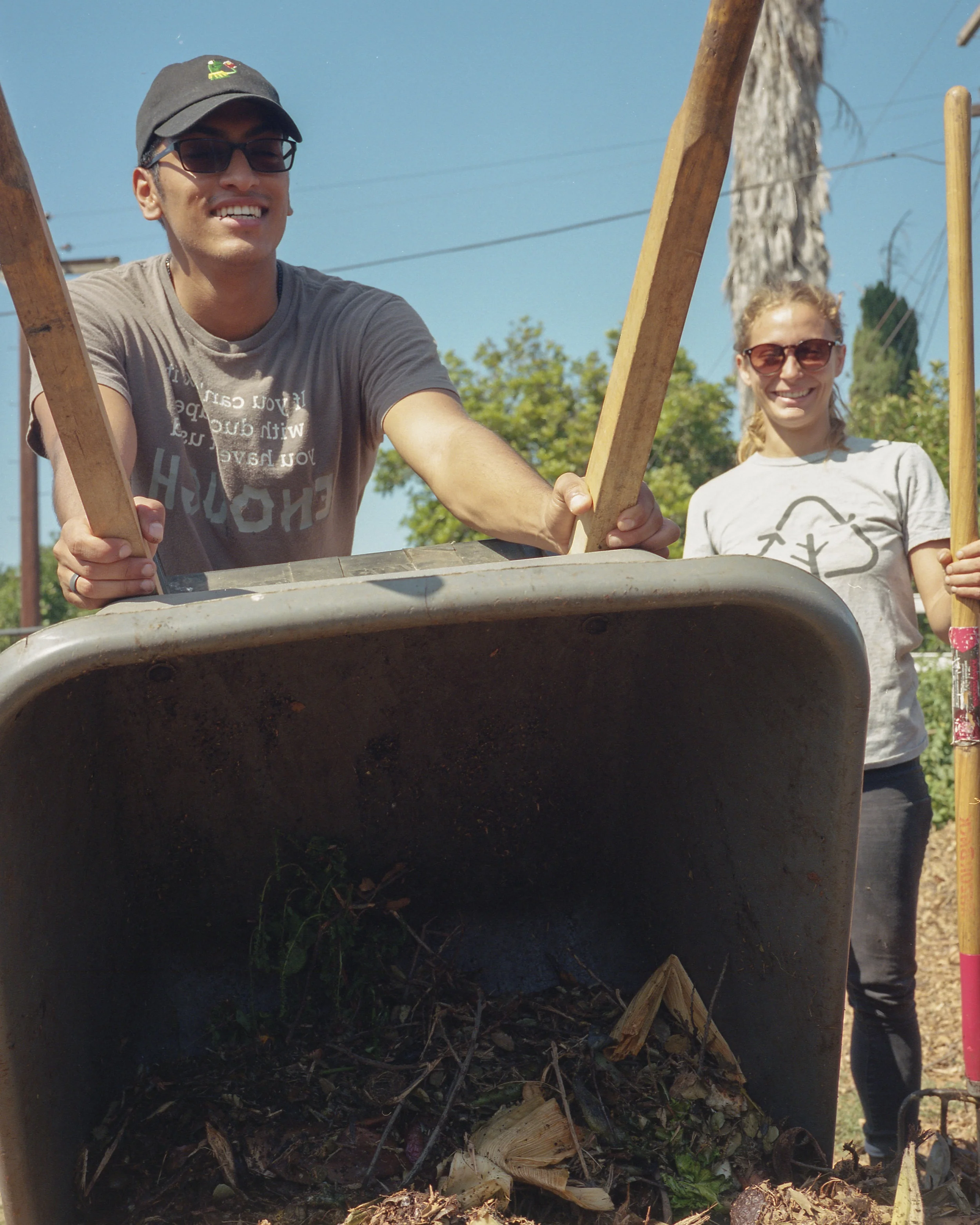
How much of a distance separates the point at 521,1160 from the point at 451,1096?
155 mm

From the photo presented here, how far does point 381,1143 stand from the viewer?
5.33 ft

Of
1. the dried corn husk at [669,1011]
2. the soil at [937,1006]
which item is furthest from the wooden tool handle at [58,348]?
the soil at [937,1006]

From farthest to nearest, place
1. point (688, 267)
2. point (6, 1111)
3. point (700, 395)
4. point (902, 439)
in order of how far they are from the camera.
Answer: point (700, 395), point (902, 439), point (688, 267), point (6, 1111)

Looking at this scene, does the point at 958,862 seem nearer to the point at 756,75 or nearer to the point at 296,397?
the point at 296,397

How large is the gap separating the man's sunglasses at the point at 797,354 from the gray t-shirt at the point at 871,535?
9.3 inches

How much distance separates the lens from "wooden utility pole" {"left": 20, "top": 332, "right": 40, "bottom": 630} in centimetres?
1819

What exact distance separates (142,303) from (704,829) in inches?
62.4

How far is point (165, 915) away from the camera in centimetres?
204

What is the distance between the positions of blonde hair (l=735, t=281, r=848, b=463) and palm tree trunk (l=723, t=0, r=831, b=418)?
8670 millimetres

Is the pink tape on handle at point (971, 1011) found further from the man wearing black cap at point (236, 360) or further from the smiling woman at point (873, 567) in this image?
the man wearing black cap at point (236, 360)

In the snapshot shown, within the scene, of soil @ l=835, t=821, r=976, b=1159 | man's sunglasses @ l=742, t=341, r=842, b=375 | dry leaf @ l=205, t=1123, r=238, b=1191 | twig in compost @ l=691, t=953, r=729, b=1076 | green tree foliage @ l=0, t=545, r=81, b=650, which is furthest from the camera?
green tree foliage @ l=0, t=545, r=81, b=650

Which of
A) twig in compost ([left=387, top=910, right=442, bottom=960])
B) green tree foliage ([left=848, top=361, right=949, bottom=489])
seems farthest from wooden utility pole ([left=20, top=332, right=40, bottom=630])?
twig in compost ([left=387, top=910, right=442, bottom=960])

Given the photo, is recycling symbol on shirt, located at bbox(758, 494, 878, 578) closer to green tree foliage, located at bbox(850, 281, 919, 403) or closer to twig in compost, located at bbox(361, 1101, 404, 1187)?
twig in compost, located at bbox(361, 1101, 404, 1187)

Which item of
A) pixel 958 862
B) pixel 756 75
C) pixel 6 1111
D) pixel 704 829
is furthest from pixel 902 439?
pixel 6 1111
